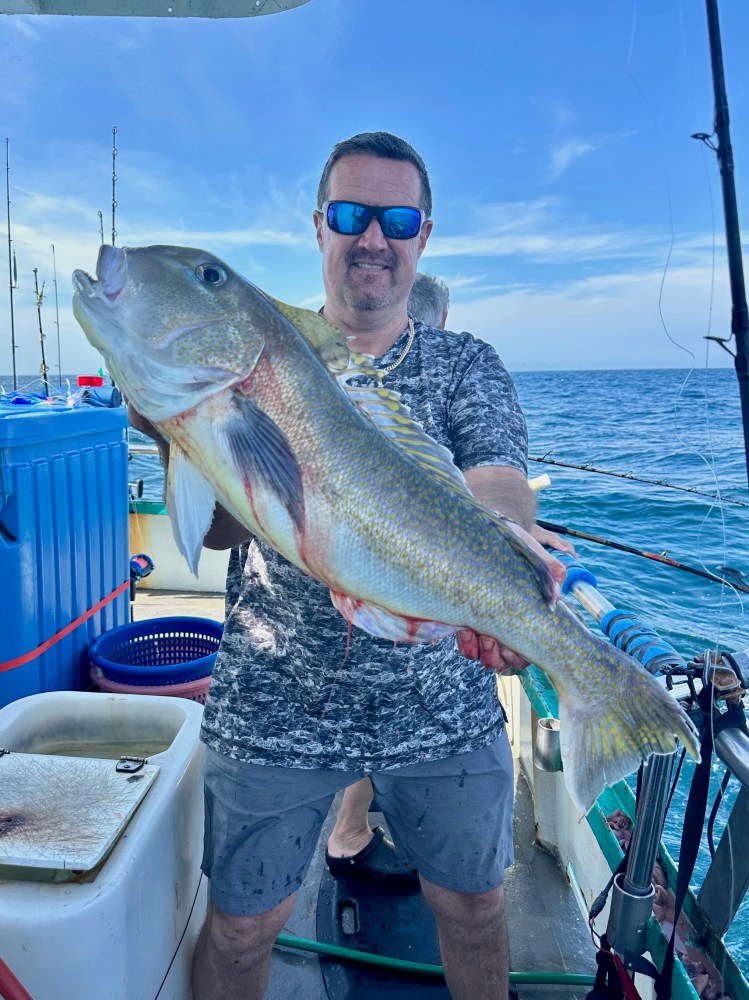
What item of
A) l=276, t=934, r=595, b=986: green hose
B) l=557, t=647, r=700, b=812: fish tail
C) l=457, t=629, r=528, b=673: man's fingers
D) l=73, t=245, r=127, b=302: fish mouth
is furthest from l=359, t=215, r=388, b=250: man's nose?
l=276, t=934, r=595, b=986: green hose

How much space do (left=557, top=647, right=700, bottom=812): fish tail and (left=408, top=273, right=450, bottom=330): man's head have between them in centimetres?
322

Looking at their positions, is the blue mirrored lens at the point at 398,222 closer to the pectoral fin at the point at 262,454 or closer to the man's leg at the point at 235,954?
the pectoral fin at the point at 262,454

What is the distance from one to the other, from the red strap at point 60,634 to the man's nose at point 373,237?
2292 millimetres

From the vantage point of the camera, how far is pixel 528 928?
9.74 feet

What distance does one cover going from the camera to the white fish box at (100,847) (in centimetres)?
160

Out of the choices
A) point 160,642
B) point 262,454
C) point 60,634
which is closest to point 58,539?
point 60,634

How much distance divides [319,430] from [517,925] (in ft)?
8.79

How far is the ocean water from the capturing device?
544 centimetres

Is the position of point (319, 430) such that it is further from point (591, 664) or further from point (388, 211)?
point (388, 211)

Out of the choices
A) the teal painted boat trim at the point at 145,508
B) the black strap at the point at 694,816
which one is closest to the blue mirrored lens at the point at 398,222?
the black strap at the point at 694,816

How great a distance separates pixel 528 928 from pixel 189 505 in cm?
264

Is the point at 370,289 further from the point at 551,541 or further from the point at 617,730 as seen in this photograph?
the point at 617,730

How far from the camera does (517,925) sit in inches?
117

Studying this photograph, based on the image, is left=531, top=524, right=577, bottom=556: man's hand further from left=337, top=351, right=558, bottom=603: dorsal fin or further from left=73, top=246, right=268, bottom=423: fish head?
left=73, top=246, right=268, bottom=423: fish head
